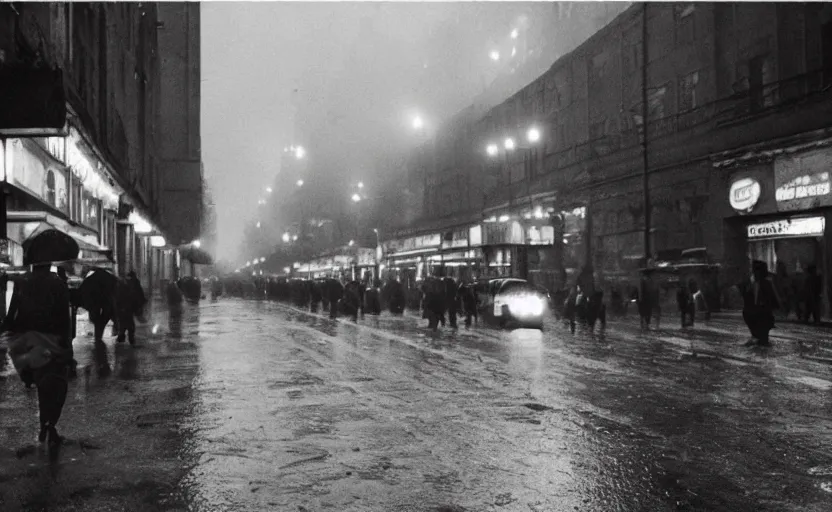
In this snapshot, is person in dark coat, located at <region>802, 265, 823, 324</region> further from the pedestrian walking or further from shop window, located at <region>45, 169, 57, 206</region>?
shop window, located at <region>45, 169, 57, 206</region>

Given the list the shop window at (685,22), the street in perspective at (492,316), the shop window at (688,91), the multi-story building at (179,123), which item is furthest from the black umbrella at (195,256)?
the shop window at (685,22)

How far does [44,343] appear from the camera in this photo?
22.3ft

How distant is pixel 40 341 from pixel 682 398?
7.81 metres

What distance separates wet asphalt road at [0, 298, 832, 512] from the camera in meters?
5.14

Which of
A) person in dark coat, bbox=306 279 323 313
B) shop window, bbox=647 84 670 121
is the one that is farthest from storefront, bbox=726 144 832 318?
person in dark coat, bbox=306 279 323 313

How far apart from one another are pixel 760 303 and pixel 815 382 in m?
5.14

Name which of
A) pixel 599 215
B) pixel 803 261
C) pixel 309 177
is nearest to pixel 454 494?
pixel 803 261

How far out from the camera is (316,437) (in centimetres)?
702

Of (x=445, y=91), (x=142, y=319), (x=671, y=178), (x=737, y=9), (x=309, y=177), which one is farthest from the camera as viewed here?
(x=309, y=177)

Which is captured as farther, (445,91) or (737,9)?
(445,91)

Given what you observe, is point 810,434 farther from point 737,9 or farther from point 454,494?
point 737,9

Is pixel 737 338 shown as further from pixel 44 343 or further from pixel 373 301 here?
pixel 373 301

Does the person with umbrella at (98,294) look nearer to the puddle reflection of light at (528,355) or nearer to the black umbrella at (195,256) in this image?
the puddle reflection of light at (528,355)

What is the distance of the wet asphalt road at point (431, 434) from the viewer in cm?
514
